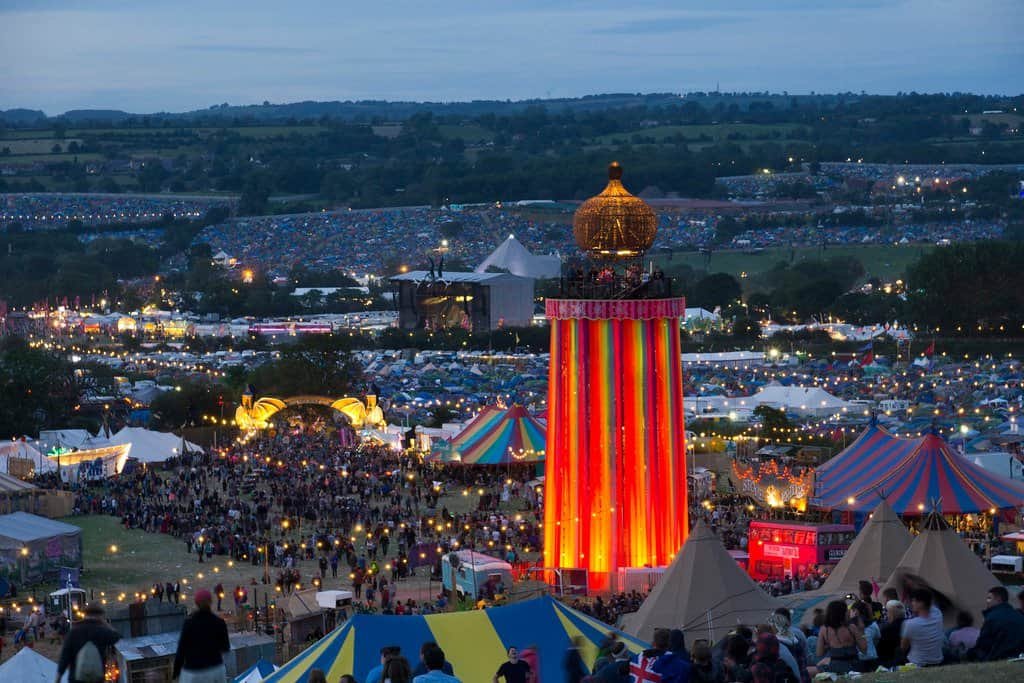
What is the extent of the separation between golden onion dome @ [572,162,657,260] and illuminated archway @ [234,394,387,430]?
59.6ft

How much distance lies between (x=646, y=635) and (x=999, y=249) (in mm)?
51443

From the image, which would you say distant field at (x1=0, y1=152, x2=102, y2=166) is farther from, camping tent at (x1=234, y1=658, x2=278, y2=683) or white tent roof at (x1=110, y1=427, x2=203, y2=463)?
camping tent at (x1=234, y1=658, x2=278, y2=683)

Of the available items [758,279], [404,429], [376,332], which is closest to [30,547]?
[404,429]

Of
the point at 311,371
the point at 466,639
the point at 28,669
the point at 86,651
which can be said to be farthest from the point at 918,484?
the point at 311,371

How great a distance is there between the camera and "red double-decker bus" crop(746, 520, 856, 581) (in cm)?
2253

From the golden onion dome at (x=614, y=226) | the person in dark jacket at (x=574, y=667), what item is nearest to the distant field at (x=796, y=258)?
the golden onion dome at (x=614, y=226)

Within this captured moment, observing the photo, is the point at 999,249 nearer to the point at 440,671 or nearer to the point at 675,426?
the point at 675,426

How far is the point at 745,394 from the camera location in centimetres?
4288

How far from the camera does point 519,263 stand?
80.1 m

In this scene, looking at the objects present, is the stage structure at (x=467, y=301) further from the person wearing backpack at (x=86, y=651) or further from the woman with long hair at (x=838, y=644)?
the person wearing backpack at (x=86, y=651)

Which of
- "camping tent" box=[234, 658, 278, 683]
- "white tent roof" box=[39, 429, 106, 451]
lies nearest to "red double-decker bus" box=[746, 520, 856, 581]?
"camping tent" box=[234, 658, 278, 683]

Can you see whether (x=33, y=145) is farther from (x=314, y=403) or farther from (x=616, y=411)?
(x=616, y=411)

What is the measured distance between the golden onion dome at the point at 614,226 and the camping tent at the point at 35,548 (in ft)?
27.7

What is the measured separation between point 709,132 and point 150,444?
152m
